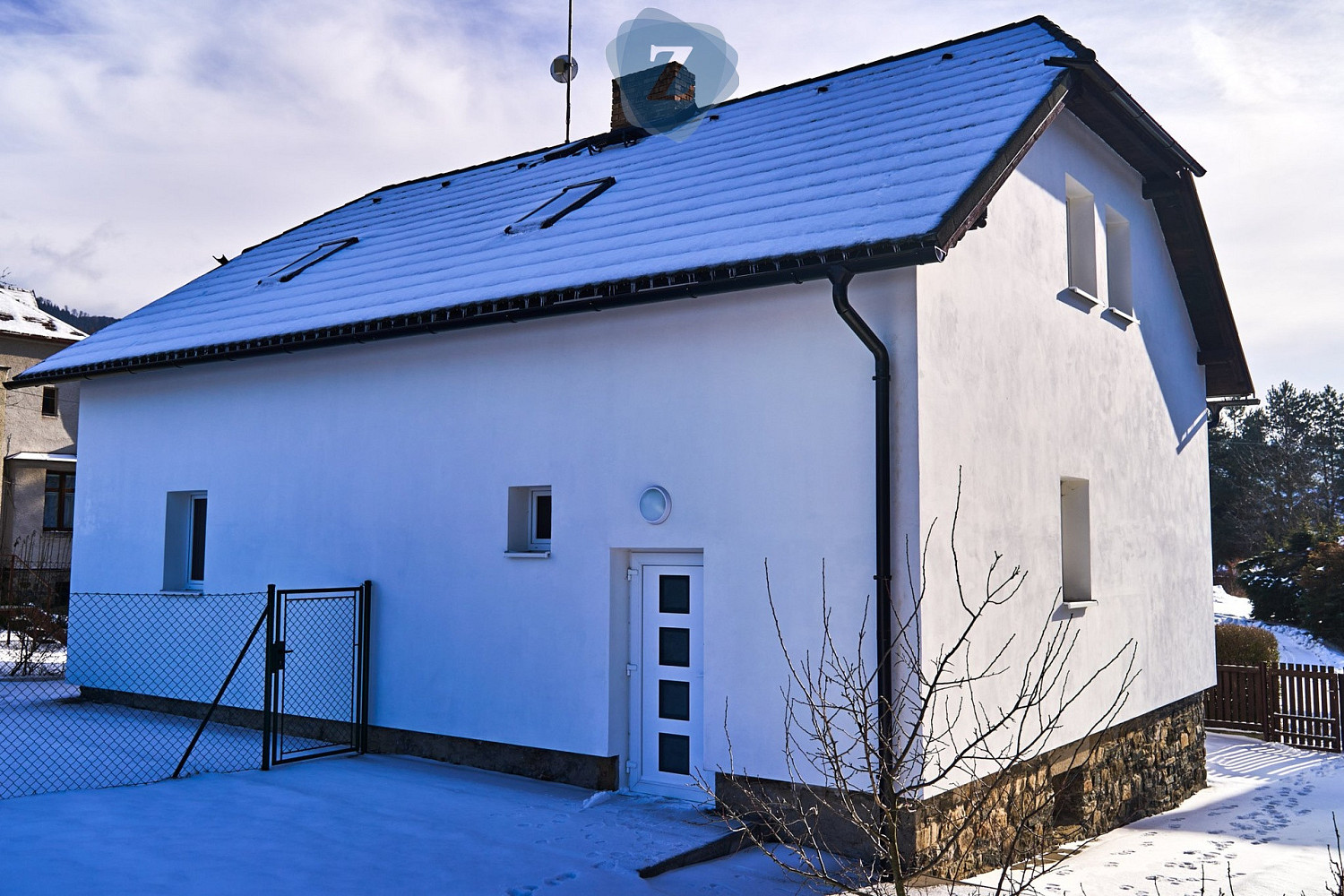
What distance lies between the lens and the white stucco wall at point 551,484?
26.2ft

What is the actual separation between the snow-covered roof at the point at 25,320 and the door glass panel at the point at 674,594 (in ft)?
91.2

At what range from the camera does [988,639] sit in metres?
8.34

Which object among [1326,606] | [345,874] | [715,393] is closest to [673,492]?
[715,393]

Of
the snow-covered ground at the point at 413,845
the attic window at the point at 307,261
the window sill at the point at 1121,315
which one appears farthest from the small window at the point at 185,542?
the window sill at the point at 1121,315

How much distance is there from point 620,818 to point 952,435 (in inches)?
148

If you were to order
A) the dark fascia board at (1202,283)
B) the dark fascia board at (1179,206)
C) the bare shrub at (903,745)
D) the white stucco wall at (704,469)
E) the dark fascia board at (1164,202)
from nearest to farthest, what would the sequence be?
the bare shrub at (903,745), the white stucco wall at (704,469), the dark fascia board at (1164,202), the dark fascia board at (1179,206), the dark fascia board at (1202,283)

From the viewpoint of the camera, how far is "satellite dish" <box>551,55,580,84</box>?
17.7m

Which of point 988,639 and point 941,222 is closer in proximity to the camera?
point 941,222

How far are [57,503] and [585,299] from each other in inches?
1064

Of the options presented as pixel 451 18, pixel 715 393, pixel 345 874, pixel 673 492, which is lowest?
pixel 345 874

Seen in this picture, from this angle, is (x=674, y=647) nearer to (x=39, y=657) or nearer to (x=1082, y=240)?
(x=1082, y=240)

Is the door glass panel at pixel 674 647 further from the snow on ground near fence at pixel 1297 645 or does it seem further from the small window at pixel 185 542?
the snow on ground near fence at pixel 1297 645

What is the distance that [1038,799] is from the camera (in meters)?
8.60

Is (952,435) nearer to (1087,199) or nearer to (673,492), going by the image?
(673,492)
